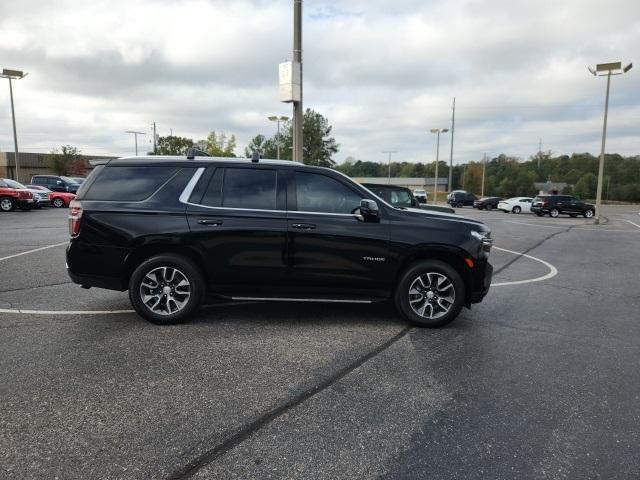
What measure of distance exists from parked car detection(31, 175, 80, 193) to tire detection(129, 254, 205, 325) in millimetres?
30894

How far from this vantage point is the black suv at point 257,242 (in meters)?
5.21

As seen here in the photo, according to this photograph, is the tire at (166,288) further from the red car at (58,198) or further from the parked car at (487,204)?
the parked car at (487,204)

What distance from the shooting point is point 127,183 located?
5.34 m

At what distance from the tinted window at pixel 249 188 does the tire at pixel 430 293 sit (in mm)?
1732

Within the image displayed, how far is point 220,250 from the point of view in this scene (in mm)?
5223

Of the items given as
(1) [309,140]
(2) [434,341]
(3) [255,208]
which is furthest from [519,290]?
(1) [309,140]

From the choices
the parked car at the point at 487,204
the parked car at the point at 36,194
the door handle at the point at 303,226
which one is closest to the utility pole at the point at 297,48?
the door handle at the point at 303,226

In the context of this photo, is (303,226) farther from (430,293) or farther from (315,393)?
(315,393)

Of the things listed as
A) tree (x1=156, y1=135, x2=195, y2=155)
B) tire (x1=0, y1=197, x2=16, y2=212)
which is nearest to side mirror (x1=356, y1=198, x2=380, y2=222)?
tire (x1=0, y1=197, x2=16, y2=212)

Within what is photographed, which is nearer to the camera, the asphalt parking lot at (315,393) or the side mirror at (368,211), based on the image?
the asphalt parking lot at (315,393)

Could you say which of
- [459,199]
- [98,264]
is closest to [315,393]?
[98,264]

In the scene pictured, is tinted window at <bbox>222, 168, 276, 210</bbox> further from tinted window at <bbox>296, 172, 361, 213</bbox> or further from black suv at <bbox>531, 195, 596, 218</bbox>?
black suv at <bbox>531, 195, 596, 218</bbox>

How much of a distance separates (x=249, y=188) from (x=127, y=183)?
1.37 m

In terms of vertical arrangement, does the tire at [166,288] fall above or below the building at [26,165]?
below
